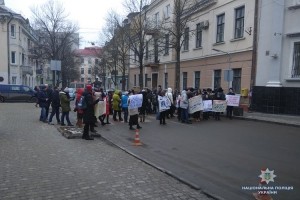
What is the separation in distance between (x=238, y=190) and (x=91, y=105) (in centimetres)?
679

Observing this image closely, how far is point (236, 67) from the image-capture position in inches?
933

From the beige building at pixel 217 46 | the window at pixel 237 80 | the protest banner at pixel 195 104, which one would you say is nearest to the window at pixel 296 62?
the beige building at pixel 217 46

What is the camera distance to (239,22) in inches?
942

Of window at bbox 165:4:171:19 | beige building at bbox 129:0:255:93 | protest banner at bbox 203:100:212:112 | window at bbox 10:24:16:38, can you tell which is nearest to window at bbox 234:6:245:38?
beige building at bbox 129:0:255:93

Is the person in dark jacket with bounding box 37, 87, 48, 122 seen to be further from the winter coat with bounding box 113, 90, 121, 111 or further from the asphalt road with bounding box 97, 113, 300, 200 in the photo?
the asphalt road with bounding box 97, 113, 300, 200

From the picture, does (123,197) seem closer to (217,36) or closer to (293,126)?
(293,126)

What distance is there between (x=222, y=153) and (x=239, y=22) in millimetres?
16558

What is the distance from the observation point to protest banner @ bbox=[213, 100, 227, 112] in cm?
1867

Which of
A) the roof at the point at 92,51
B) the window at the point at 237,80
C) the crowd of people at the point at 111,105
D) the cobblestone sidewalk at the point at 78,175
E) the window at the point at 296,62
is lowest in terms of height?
the cobblestone sidewalk at the point at 78,175

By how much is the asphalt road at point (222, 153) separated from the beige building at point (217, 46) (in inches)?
326

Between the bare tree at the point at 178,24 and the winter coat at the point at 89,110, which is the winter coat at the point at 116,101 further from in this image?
the bare tree at the point at 178,24

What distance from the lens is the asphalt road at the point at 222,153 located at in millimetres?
6539

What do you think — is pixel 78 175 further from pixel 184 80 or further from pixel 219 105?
pixel 184 80

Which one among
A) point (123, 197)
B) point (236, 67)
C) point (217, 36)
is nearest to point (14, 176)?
point (123, 197)
